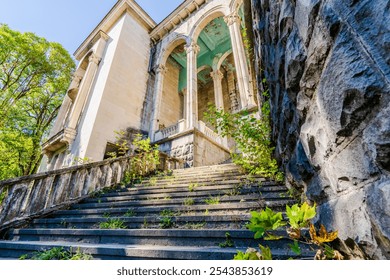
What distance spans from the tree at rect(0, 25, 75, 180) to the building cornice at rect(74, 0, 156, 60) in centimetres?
291

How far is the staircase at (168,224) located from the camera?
215 centimetres

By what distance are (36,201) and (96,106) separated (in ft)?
23.4

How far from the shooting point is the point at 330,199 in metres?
1.46

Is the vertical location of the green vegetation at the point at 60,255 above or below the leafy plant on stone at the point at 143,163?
below

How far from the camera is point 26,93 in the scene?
45.5ft

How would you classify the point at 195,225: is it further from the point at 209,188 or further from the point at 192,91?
the point at 192,91

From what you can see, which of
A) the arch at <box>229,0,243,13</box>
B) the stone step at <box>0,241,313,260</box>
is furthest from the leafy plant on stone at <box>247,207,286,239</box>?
the arch at <box>229,0,243,13</box>

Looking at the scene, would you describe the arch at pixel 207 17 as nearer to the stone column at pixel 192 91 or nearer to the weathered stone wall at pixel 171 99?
the stone column at pixel 192 91

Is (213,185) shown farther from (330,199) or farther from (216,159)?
(216,159)

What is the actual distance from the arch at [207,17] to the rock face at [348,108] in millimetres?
12261

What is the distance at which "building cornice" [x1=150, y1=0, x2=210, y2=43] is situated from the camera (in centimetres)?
1338

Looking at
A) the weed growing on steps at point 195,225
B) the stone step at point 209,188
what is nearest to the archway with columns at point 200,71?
the stone step at point 209,188

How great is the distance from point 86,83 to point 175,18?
7797mm

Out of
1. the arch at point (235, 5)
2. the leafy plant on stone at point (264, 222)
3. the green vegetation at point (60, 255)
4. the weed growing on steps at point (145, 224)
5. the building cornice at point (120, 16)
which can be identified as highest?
the building cornice at point (120, 16)
